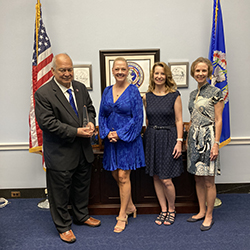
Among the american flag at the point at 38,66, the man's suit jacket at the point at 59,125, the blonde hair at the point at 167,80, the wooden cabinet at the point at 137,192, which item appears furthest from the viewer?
the american flag at the point at 38,66

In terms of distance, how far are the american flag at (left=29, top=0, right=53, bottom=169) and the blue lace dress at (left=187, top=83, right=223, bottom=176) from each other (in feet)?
6.04

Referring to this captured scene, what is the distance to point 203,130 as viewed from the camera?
2633 millimetres

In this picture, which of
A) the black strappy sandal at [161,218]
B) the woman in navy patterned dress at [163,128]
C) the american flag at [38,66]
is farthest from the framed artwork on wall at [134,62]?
the black strappy sandal at [161,218]

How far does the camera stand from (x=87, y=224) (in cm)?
289

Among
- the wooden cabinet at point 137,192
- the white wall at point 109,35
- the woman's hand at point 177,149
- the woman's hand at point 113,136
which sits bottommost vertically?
the wooden cabinet at point 137,192

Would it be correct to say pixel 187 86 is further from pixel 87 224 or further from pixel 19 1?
pixel 19 1

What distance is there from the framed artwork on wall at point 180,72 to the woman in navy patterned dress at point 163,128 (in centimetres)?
85

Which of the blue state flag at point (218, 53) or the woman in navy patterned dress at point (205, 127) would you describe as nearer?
the woman in navy patterned dress at point (205, 127)

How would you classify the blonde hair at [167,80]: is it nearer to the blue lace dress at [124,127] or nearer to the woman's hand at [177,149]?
the blue lace dress at [124,127]

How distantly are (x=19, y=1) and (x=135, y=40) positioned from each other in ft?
5.18

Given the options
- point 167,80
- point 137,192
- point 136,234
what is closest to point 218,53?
point 167,80

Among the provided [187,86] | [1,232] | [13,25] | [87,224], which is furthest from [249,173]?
[13,25]

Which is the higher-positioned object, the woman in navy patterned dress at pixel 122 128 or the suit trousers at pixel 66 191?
the woman in navy patterned dress at pixel 122 128

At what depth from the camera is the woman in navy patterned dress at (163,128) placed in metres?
2.74
